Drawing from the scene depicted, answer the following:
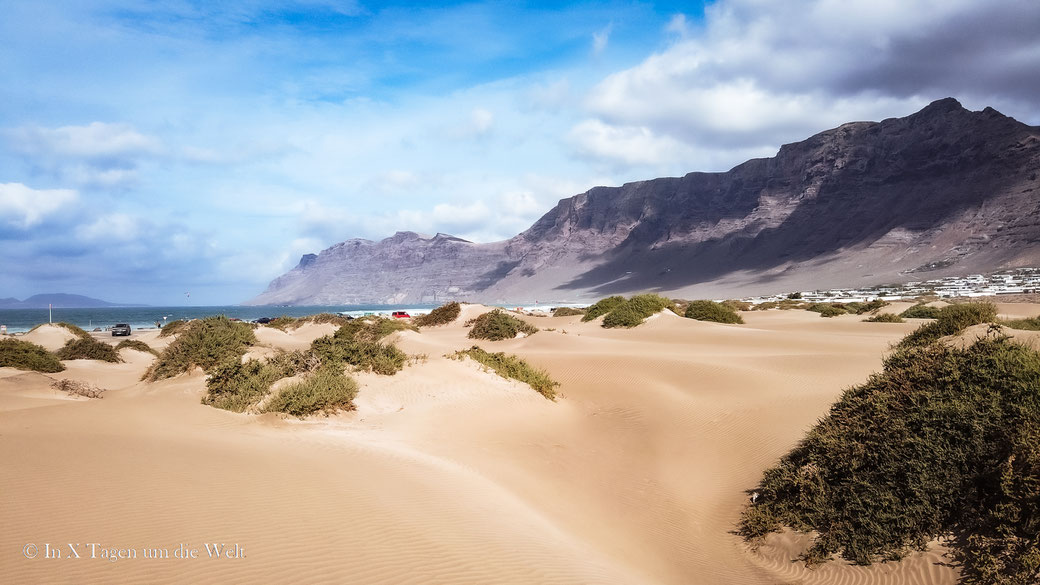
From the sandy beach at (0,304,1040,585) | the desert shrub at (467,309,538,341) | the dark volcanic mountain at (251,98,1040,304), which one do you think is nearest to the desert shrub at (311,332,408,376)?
the sandy beach at (0,304,1040,585)

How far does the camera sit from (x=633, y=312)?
3309 cm

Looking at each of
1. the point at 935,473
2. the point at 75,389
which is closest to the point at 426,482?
the point at 935,473

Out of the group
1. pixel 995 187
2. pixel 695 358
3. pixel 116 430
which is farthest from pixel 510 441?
pixel 995 187

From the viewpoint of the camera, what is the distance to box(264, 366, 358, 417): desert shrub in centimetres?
1072

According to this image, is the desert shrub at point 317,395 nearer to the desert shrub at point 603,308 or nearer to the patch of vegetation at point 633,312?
the patch of vegetation at point 633,312

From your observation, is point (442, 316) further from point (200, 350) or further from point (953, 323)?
point (953, 323)

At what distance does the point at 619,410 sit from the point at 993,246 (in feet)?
324

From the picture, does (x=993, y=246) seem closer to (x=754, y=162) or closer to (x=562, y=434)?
(x=754, y=162)

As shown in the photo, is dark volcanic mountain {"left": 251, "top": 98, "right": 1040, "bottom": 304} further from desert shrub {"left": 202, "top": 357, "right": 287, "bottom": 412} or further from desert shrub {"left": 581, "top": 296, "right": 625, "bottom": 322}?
desert shrub {"left": 202, "top": 357, "right": 287, "bottom": 412}

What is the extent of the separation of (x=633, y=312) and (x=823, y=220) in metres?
109

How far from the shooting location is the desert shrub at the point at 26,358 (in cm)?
1948

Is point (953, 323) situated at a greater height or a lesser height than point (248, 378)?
greater

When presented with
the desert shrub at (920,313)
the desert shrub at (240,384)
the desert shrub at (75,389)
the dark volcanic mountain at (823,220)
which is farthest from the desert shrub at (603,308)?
the dark volcanic mountain at (823,220)

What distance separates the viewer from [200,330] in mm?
17406
